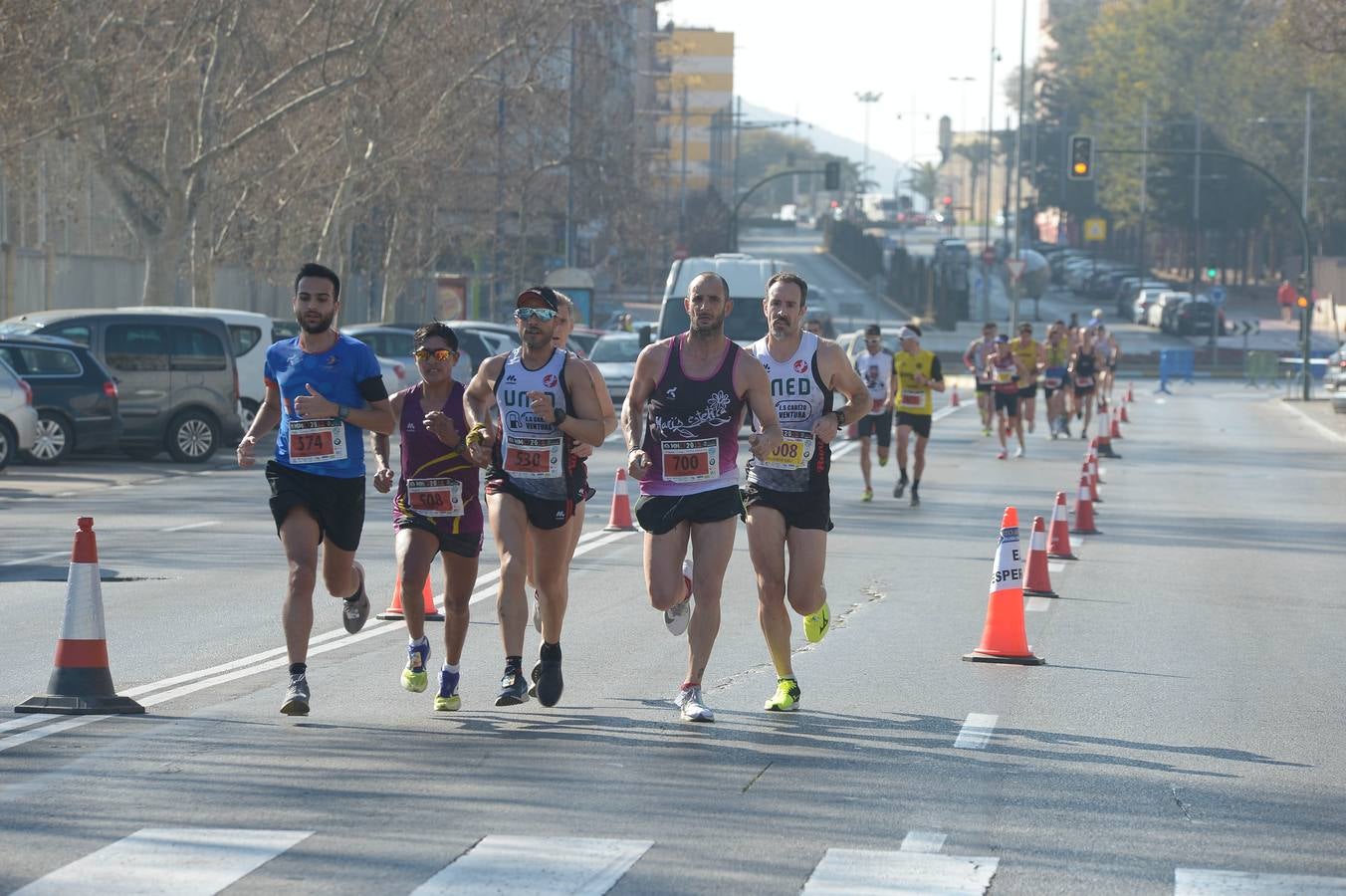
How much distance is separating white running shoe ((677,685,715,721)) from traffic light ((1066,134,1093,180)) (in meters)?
39.9

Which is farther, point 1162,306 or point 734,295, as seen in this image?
point 1162,306

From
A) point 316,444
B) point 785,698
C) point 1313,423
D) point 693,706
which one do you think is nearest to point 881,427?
point 785,698

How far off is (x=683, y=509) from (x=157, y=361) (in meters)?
18.9

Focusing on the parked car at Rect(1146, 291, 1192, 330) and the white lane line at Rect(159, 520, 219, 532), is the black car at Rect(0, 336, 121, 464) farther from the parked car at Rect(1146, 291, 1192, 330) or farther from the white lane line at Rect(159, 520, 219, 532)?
the parked car at Rect(1146, 291, 1192, 330)

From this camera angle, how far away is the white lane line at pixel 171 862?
616 centimetres

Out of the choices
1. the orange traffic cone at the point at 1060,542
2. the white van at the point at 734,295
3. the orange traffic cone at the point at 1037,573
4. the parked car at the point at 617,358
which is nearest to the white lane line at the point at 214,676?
the orange traffic cone at the point at 1037,573

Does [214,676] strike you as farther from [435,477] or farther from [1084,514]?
[1084,514]

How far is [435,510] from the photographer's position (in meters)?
9.34

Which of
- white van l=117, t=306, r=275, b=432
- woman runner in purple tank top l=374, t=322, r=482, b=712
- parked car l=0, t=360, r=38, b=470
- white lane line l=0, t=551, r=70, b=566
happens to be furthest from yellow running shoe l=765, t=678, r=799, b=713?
white van l=117, t=306, r=275, b=432

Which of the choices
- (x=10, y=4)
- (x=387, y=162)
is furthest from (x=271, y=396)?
(x=387, y=162)

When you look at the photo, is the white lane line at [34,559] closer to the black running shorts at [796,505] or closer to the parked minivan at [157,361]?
the black running shorts at [796,505]

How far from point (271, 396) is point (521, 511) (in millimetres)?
1225

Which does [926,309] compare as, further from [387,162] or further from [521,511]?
[521,511]

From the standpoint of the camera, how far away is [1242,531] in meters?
20.1
